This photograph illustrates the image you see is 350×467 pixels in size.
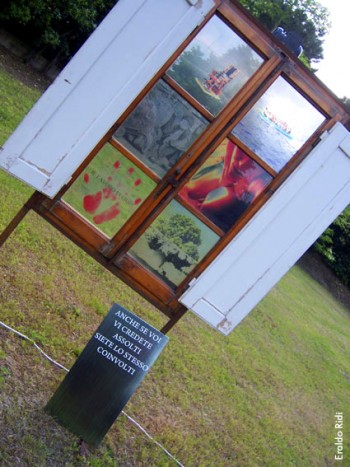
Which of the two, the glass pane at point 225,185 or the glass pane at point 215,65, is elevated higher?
the glass pane at point 215,65

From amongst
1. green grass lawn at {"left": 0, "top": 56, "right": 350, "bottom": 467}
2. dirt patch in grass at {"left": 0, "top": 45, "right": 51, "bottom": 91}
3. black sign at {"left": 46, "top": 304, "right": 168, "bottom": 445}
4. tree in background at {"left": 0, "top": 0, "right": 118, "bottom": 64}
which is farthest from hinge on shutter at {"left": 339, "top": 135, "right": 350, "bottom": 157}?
tree in background at {"left": 0, "top": 0, "right": 118, "bottom": 64}

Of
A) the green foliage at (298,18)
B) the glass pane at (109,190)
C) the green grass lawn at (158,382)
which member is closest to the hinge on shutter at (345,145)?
the glass pane at (109,190)

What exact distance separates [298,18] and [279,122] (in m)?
27.9

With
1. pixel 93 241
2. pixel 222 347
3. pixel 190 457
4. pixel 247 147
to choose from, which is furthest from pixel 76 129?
pixel 222 347

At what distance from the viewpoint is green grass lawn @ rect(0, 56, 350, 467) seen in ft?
11.8

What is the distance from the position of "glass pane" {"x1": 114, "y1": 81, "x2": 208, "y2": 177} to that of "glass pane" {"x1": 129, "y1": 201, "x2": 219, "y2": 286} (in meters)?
0.33

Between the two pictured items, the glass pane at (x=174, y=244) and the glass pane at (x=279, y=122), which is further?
the glass pane at (x=174, y=244)

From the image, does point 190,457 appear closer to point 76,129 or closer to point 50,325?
point 50,325

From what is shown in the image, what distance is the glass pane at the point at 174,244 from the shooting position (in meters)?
3.69

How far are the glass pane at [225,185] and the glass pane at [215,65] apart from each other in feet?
1.05

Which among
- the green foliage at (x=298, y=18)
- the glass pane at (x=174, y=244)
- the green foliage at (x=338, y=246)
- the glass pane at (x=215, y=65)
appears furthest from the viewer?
the green foliage at (x=298, y=18)

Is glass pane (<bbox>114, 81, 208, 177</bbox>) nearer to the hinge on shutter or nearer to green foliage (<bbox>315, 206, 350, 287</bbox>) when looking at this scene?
the hinge on shutter

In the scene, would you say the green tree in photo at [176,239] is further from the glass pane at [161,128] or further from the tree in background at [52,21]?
the tree in background at [52,21]

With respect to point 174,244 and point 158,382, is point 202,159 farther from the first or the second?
point 158,382
